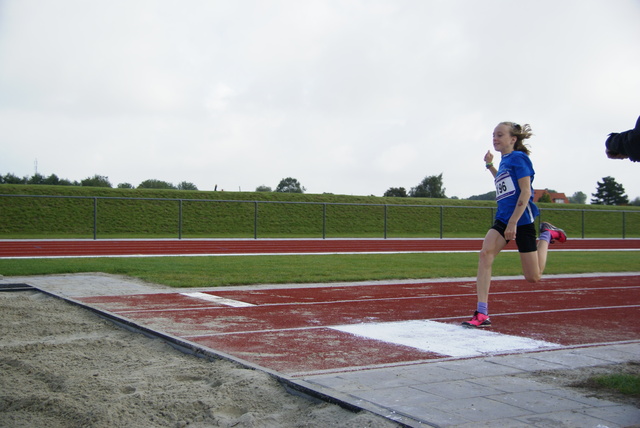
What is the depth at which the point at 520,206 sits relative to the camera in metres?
6.45

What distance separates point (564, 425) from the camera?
3.38m

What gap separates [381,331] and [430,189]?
76136mm

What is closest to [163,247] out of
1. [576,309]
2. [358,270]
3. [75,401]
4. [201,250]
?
[201,250]

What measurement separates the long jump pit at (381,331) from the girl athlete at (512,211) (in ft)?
1.96

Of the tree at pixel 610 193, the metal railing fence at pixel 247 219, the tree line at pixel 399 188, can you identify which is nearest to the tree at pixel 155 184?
the tree line at pixel 399 188

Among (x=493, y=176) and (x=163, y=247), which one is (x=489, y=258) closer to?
(x=493, y=176)

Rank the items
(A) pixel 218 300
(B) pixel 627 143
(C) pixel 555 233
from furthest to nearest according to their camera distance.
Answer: (A) pixel 218 300, (C) pixel 555 233, (B) pixel 627 143

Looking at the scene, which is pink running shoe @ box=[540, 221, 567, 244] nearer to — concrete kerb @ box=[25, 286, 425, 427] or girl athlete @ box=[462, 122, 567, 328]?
girl athlete @ box=[462, 122, 567, 328]

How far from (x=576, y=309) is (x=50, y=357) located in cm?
646

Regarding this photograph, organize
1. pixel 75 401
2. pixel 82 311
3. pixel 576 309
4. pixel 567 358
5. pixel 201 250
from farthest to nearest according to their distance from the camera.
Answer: pixel 201 250 → pixel 576 309 → pixel 82 311 → pixel 567 358 → pixel 75 401

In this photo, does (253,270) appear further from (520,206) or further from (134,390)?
Result: (134,390)

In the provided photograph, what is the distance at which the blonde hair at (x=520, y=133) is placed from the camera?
6801mm

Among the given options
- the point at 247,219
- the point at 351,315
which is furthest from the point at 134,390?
the point at 247,219

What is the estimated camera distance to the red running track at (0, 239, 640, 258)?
20.3 meters
